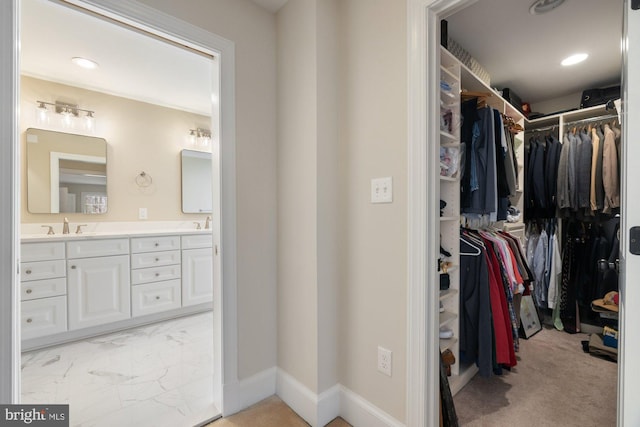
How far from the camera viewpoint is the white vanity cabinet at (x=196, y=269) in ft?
10.3

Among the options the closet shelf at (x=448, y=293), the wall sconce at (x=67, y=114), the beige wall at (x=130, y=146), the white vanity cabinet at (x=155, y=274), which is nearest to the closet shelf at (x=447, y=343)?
the closet shelf at (x=448, y=293)

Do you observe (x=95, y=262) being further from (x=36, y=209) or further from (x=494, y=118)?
(x=494, y=118)

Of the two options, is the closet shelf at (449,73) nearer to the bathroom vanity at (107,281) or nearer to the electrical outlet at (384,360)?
the electrical outlet at (384,360)

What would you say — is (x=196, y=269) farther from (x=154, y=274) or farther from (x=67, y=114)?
(x=67, y=114)

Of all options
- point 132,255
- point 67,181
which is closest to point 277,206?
point 132,255

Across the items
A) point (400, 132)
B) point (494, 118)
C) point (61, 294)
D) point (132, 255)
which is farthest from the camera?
point (132, 255)

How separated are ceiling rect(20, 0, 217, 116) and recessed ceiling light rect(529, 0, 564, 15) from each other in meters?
2.03

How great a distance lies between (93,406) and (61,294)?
1.25 metres

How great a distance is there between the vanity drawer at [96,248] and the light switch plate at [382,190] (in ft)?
8.34

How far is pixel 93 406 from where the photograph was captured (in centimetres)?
167

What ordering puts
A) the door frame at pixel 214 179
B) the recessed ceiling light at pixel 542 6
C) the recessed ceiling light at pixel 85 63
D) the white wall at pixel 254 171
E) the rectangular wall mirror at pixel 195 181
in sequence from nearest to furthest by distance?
the door frame at pixel 214 179 → the white wall at pixel 254 171 → the recessed ceiling light at pixel 542 6 → the recessed ceiling light at pixel 85 63 → the rectangular wall mirror at pixel 195 181

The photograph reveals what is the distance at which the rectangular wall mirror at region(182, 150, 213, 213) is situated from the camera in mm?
3604

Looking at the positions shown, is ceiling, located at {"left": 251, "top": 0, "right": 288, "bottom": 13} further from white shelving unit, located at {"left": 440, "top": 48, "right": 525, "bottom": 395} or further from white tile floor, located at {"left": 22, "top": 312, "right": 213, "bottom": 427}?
white tile floor, located at {"left": 22, "top": 312, "right": 213, "bottom": 427}

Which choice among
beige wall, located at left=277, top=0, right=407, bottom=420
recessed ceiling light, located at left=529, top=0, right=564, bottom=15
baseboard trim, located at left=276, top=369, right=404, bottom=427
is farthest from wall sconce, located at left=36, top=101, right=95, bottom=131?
recessed ceiling light, located at left=529, top=0, right=564, bottom=15
